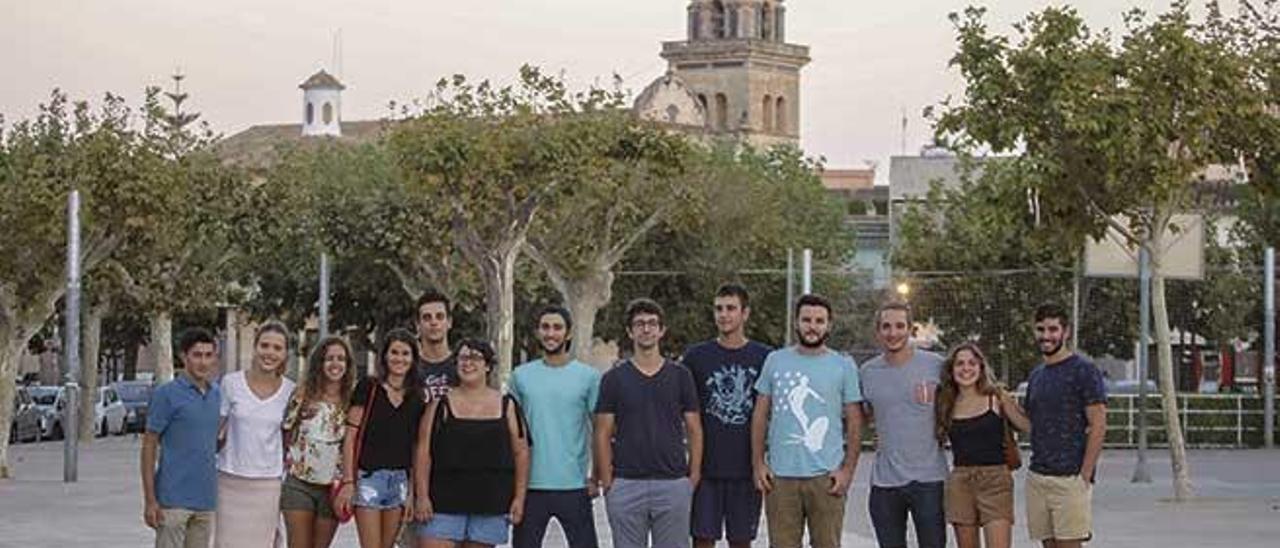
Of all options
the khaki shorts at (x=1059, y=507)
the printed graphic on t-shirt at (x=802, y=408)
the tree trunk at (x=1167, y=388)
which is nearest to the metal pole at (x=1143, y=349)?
the tree trunk at (x=1167, y=388)

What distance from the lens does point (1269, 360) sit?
47.4 m

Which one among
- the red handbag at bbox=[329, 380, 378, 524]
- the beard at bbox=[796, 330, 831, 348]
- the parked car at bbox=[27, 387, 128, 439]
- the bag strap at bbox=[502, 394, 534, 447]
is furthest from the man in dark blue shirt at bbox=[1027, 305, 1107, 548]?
the parked car at bbox=[27, 387, 128, 439]

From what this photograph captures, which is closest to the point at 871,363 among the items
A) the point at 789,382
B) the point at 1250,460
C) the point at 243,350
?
the point at 789,382

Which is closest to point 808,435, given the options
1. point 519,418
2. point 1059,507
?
point 519,418

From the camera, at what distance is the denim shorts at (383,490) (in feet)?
49.0

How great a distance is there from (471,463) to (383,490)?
0.57 metres

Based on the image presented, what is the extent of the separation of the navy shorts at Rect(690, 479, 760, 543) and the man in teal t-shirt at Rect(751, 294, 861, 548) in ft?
0.33

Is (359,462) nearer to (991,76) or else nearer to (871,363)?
(871,363)

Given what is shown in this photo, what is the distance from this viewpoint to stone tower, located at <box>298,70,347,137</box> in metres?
161

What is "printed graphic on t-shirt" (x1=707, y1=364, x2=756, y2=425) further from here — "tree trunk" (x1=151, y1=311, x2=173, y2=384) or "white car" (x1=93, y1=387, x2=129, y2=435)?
"white car" (x1=93, y1=387, x2=129, y2=435)

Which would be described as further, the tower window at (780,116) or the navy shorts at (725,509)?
the tower window at (780,116)

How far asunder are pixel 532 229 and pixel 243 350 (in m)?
54.2

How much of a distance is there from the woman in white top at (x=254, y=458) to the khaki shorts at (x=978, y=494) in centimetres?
366

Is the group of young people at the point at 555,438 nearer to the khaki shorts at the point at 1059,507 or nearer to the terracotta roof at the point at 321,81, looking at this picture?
the khaki shorts at the point at 1059,507
